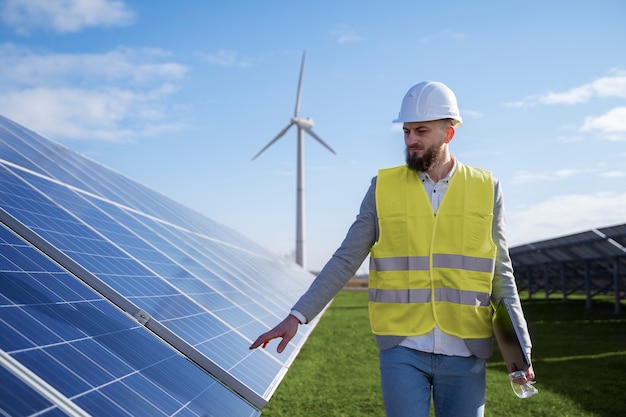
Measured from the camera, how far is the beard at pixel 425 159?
4.59 metres

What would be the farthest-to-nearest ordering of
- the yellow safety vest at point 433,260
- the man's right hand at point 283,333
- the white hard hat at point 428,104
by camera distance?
the white hard hat at point 428,104 < the yellow safety vest at point 433,260 < the man's right hand at point 283,333

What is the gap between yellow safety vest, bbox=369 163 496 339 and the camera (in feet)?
14.5

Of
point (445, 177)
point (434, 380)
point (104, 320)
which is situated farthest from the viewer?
point (104, 320)

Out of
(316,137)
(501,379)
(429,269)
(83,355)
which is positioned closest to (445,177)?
(429,269)

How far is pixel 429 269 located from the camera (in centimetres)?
451

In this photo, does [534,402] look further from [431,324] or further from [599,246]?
[599,246]

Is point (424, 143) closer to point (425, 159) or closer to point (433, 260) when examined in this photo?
point (425, 159)

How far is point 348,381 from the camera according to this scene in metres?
12.2

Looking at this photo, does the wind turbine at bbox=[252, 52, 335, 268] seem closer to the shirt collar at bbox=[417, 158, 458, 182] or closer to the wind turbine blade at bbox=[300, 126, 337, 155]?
the wind turbine blade at bbox=[300, 126, 337, 155]

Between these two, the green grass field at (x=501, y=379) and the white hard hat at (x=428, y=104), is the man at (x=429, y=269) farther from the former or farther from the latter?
the green grass field at (x=501, y=379)

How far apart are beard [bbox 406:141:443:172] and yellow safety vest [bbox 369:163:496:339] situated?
13cm

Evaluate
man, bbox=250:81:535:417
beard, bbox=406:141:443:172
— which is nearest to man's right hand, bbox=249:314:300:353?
man, bbox=250:81:535:417

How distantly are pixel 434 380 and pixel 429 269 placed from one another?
0.75m

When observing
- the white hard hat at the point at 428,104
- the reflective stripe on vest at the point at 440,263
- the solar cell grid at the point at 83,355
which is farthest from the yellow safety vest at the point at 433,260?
the solar cell grid at the point at 83,355
